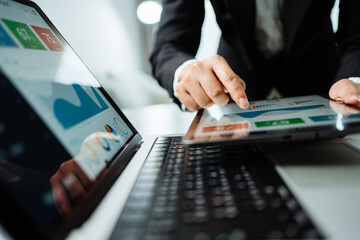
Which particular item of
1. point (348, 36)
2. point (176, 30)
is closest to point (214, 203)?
point (176, 30)

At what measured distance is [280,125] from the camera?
1.07 ft

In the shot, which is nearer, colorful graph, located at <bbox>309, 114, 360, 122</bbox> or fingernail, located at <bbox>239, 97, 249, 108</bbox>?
colorful graph, located at <bbox>309, 114, 360, 122</bbox>

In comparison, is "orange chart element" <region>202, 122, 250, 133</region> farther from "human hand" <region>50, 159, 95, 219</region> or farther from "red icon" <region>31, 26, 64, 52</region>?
"red icon" <region>31, 26, 64, 52</region>

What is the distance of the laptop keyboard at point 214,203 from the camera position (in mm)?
195

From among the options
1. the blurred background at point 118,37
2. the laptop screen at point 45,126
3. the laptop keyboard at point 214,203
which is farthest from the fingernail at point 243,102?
the blurred background at point 118,37

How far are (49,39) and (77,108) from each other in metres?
0.15

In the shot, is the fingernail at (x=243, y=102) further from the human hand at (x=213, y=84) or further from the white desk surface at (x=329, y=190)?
the white desk surface at (x=329, y=190)

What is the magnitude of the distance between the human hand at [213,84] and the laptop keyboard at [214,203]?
0.51 ft

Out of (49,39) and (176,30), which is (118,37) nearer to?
(176,30)

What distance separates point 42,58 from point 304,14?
721mm

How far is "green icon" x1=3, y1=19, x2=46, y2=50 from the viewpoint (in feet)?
1.08

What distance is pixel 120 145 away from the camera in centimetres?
40

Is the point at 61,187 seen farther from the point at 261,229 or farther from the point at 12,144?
the point at 261,229

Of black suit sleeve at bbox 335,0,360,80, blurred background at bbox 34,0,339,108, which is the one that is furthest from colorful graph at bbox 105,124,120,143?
blurred background at bbox 34,0,339,108
